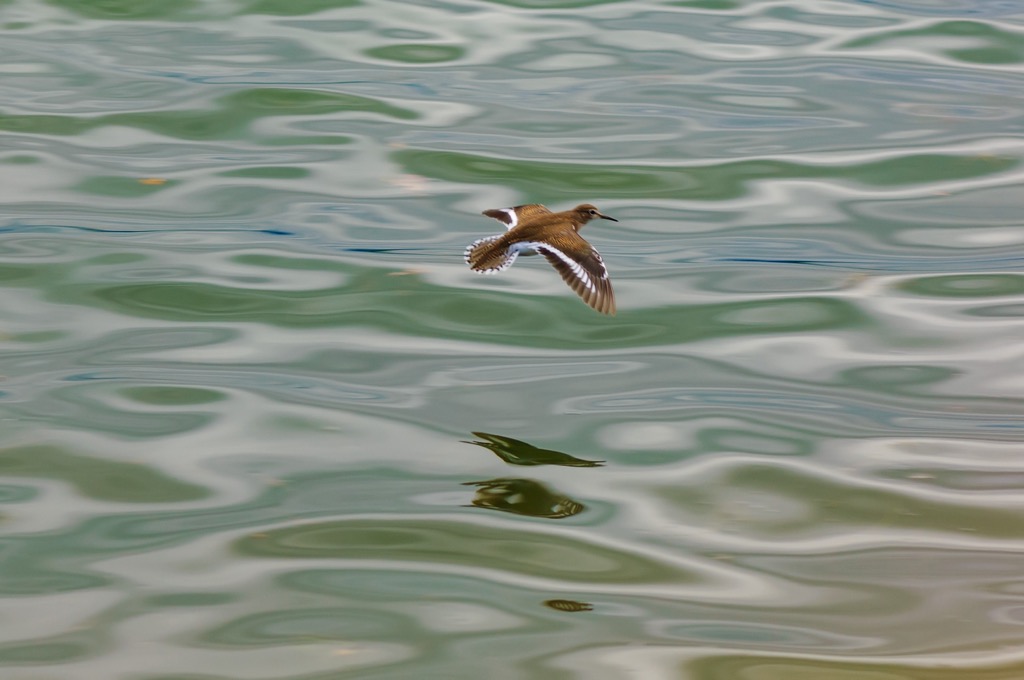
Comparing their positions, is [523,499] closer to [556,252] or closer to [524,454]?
[524,454]

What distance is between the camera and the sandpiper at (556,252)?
6.77 m

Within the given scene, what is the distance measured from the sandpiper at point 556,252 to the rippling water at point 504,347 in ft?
1.53

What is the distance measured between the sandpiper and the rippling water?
1.53ft

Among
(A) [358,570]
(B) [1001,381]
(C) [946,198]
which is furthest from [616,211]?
(A) [358,570]

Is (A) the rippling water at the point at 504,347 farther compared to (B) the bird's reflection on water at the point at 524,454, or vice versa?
(B) the bird's reflection on water at the point at 524,454

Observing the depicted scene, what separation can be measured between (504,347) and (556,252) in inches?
24.3

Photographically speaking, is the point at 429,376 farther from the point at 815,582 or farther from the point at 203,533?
the point at 815,582

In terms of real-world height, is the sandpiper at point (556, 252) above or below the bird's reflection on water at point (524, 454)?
above

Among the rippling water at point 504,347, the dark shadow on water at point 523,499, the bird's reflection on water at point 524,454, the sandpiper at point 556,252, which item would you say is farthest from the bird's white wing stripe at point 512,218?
the dark shadow on water at point 523,499

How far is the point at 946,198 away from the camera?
30.5 ft

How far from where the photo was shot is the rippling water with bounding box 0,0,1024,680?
491 cm

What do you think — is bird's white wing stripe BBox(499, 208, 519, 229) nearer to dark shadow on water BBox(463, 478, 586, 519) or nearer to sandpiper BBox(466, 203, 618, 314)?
sandpiper BBox(466, 203, 618, 314)

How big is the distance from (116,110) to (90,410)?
4524 millimetres

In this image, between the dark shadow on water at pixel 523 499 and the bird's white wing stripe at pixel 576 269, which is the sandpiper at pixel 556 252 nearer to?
the bird's white wing stripe at pixel 576 269
